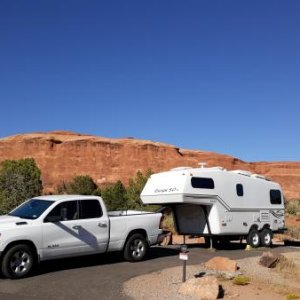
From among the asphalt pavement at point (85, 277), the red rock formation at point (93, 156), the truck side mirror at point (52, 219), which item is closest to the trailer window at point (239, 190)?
the asphalt pavement at point (85, 277)

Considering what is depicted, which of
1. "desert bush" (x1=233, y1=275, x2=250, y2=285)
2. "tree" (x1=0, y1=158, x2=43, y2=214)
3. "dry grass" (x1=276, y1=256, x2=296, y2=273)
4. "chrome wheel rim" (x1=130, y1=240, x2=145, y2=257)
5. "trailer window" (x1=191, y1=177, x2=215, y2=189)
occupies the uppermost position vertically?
"tree" (x1=0, y1=158, x2=43, y2=214)

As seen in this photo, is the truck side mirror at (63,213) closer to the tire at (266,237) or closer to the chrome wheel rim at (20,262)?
the chrome wheel rim at (20,262)

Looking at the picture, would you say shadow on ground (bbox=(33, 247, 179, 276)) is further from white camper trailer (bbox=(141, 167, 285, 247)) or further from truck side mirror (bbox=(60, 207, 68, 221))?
white camper trailer (bbox=(141, 167, 285, 247))

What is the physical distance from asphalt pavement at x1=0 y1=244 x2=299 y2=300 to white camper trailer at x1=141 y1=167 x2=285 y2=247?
7.20ft

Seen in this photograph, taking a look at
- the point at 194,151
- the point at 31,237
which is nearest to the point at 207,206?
the point at 31,237

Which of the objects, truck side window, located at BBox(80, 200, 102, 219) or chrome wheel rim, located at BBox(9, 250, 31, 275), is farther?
truck side window, located at BBox(80, 200, 102, 219)

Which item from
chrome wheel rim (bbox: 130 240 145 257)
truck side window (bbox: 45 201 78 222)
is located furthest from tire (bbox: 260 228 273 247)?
truck side window (bbox: 45 201 78 222)

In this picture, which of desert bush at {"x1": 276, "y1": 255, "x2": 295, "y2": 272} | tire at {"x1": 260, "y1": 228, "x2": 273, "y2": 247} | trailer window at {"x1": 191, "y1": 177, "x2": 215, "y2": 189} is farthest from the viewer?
tire at {"x1": 260, "y1": 228, "x2": 273, "y2": 247}

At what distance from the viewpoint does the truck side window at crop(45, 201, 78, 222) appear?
11901mm

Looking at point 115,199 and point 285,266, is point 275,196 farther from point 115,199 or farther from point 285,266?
point 115,199

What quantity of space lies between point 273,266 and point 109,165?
88.0m

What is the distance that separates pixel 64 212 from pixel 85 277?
1.72 m

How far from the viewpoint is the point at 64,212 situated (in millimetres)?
12164

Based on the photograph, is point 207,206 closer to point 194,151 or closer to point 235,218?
point 235,218
